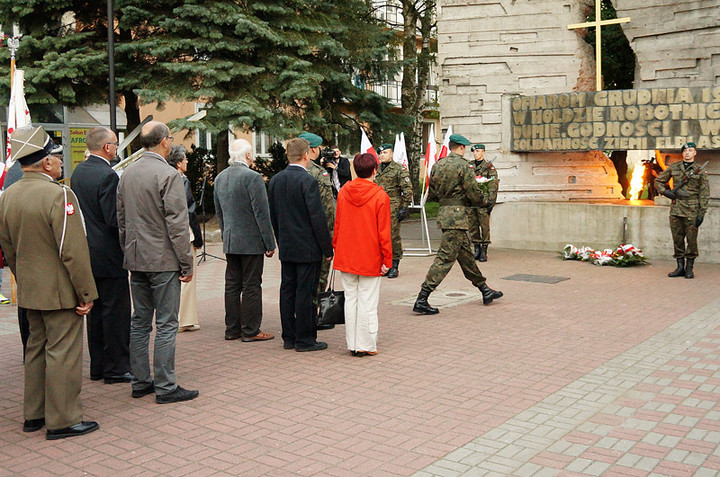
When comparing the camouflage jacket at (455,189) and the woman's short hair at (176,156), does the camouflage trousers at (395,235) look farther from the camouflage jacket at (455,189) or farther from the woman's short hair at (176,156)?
the woman's short hair at (176,156)

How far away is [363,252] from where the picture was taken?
7.36m

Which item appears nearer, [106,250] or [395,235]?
[106,250]

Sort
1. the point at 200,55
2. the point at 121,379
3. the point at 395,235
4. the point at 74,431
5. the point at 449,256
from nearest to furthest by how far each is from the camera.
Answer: the point at 74,431 → the point at 121,379 → the point at 449,256 → the point at 395,235 → the point at 200,55

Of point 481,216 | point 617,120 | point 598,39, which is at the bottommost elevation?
point 481,216

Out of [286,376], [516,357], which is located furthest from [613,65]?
[286,376]

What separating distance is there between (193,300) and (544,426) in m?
4.62

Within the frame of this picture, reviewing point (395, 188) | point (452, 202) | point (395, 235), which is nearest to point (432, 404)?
point (452, 202)

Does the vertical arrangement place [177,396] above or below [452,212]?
below

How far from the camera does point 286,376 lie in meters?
6.83

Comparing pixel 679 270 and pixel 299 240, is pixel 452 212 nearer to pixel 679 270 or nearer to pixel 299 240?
pixel 299 240

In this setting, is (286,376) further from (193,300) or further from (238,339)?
(193,300)

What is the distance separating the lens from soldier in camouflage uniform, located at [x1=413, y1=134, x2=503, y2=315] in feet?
31.1

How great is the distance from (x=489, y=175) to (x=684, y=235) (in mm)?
3604

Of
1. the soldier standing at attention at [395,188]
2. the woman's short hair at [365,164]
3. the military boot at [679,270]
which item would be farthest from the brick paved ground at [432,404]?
the soldier standing at attention at [395,188]
